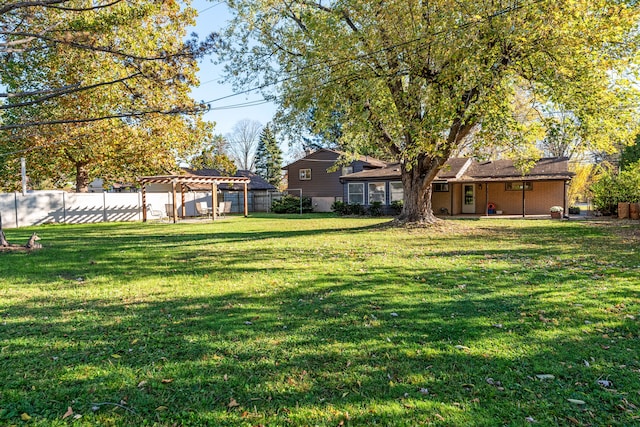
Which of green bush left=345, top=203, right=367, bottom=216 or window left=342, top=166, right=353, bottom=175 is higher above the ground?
window left=342, top=166, right=353, bottom=175

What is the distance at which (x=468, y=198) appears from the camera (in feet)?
77.5

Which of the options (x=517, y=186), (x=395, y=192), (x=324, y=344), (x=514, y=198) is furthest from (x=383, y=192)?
(x=324, y=344)

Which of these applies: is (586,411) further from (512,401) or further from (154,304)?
(154,304)

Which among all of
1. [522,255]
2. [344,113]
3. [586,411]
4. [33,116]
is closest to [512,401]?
[586,411]

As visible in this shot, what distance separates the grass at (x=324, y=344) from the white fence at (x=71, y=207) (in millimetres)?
13760

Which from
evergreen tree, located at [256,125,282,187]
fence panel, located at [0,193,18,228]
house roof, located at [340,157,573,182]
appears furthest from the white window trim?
evergreen tree, located at [256,125,282,187]

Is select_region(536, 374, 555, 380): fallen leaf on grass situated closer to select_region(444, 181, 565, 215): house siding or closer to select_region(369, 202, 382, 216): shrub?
select_region(444, 181, 565, 215): house siding

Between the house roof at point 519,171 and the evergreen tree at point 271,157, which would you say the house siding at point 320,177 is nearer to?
the house roof at point 519,171

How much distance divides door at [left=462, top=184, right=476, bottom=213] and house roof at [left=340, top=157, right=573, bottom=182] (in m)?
0.95

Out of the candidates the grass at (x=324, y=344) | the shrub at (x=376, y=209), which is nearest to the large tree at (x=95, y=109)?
the grass at (x=324, y=344)

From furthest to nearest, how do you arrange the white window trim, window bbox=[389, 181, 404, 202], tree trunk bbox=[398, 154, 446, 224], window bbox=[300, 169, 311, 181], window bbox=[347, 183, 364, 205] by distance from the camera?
window bbox=[300, 169, 311, 181] → window bbox=[347, 183, 364, 205] → the white window trim → window bbox=[389, 181, 404, 202] → tree trunk bbox=[398, 154, 446, 224]

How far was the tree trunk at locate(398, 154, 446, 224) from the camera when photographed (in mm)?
14641

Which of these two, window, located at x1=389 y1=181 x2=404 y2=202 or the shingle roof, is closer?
the shingle roof

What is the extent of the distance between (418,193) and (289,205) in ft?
51.8
